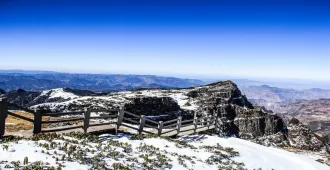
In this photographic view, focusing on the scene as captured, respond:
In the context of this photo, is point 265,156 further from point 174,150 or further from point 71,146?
point 71,146

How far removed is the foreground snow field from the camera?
636 inches

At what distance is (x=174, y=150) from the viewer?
24.9m

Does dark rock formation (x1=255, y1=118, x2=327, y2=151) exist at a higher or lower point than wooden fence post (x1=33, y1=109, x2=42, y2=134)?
lower

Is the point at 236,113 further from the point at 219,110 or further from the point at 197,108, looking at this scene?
the point at 197,108

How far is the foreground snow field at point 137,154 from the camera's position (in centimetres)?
1615

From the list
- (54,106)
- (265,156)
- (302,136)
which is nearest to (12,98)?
(54,106)

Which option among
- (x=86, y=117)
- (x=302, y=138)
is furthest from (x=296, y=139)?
(x=86, y=117)

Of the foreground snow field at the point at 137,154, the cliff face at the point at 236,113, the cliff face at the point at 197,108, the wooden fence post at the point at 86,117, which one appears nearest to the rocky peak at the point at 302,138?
the cliff face at the point at 236,113

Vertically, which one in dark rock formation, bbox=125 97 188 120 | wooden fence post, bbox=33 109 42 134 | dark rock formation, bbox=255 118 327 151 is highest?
wooden fence post, bbox=33 109 42 134

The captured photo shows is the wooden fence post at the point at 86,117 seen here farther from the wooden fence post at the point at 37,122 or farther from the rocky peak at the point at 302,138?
the rocky peak at the point at 302,138

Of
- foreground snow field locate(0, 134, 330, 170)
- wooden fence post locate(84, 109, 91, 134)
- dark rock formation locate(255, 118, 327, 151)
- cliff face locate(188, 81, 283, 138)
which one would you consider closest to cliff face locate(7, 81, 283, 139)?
cliff face locate(188, 81, 283, 138)

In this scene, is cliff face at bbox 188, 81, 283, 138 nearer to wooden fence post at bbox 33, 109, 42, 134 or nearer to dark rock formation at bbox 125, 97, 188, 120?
dark rock formation at bbox 125, 97, 188, 120

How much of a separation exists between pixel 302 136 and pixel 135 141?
40.9 m

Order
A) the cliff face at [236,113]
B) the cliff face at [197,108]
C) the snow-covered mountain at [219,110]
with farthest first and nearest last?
1. the cliff face at [236,113]
2. the cliff face at [197,108]
3. the snow-covered mountain at [219,110]
